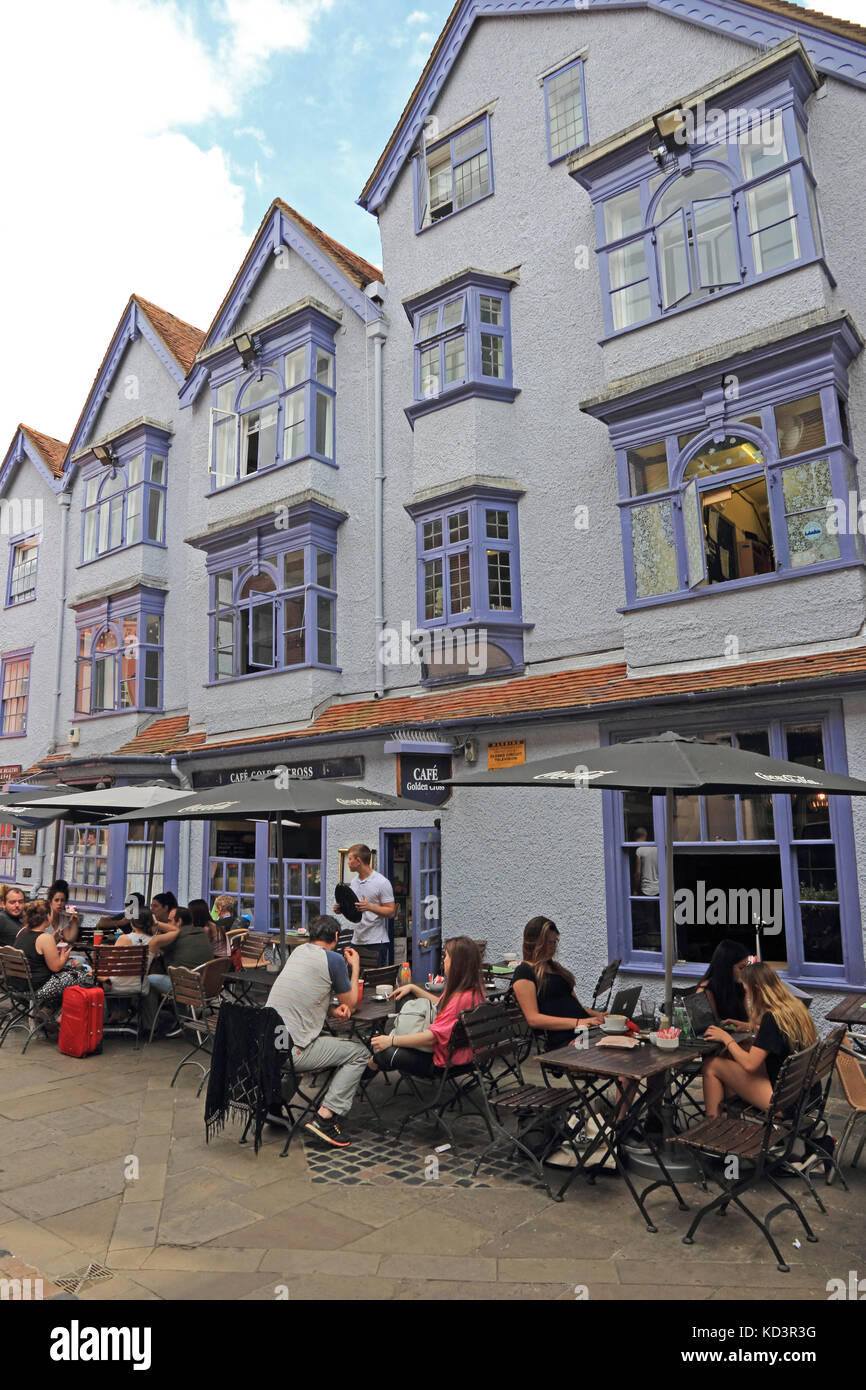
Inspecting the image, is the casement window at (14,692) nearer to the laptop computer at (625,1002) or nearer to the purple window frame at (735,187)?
the purple window frame at (735,187)

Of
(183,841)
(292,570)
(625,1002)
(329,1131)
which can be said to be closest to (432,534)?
(292,570)

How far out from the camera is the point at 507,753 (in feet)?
38.0

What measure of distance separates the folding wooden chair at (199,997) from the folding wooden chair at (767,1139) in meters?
4.66

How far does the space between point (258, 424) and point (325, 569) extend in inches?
130

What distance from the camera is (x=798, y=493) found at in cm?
962

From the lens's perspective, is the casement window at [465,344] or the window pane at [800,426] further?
the casement window at [465,344]

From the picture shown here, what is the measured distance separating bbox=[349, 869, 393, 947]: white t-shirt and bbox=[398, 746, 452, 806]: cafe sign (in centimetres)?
109

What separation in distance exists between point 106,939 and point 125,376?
14.2 m

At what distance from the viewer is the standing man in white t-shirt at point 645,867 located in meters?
10.3

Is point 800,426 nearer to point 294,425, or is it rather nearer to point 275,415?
point 294,425

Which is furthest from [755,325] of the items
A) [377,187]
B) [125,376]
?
[125,376]

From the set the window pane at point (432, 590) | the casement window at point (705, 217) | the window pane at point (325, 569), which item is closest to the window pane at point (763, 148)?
the casement window at point (705, 217)

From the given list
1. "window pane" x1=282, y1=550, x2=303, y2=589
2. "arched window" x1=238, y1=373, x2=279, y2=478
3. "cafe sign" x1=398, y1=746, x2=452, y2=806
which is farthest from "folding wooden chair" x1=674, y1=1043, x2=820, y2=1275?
"arched window" x1=238, y1=373, x2=279, y2=478
